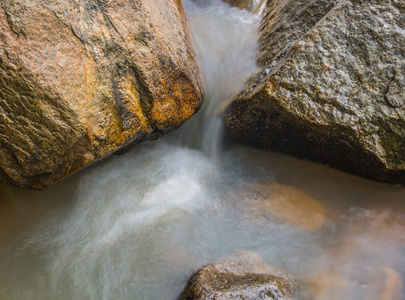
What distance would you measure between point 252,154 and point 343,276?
5.45ft

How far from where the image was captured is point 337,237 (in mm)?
3365

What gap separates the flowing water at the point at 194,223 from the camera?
9.94 ft

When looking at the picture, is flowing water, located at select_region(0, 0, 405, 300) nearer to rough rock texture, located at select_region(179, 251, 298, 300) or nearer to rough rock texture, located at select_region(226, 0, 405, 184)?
rough rock texture, located at select_region(179, 251, 298, 300)

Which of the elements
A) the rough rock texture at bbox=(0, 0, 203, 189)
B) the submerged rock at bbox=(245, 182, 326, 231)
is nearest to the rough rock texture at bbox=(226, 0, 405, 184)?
the submerged rock at bbox=(245, 182, 326, 231)

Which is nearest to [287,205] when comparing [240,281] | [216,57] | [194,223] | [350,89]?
[194,223]

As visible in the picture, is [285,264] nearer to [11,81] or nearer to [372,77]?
[372,77]

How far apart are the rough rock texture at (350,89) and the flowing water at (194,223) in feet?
1.48

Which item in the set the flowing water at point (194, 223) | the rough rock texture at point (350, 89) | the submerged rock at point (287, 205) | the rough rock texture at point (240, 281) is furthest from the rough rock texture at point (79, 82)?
the rough rock texture at point (240, 281)

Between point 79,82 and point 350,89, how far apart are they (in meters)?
2.52

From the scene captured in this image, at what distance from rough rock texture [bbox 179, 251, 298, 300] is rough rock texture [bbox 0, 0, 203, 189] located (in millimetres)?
1425

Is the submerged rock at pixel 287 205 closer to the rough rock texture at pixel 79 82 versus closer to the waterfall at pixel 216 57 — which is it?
the waterfall at pixel 216 57

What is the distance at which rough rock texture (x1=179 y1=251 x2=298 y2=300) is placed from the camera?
8.55ft

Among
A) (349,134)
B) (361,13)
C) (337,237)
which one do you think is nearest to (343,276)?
(337,237)

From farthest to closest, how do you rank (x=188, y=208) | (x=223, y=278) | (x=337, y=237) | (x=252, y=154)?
(x=252, y=154)
(x=188, y=208)
(x=337, y=237)
(x=223, y=278)
